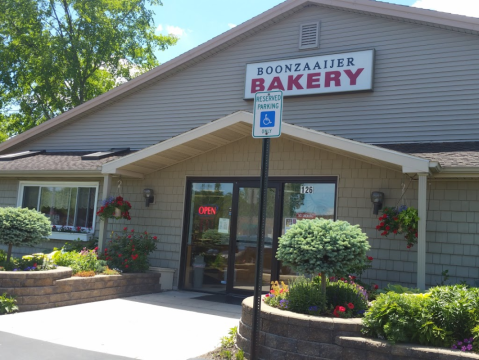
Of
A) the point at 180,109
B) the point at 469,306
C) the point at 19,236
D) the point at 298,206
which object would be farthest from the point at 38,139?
the point at 469,306

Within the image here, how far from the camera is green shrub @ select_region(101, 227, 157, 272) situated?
389 inches

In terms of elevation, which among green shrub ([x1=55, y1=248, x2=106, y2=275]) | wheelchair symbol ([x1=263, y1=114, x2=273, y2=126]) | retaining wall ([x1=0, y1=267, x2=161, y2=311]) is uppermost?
wheelchair symbol ([x1=263, y1=114, x2=273, y2=126])

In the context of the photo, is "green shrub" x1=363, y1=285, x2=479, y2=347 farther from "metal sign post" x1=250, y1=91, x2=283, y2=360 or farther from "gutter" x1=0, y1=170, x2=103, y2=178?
"gutter" x1=0, y1=170, x2=103, y2=178

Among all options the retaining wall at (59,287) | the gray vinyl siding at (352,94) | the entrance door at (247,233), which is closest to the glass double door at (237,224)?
the entrance door at (247,233)

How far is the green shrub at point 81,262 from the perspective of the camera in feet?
29.6

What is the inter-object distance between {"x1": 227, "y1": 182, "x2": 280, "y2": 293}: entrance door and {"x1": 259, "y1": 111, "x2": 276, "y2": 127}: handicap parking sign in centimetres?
462

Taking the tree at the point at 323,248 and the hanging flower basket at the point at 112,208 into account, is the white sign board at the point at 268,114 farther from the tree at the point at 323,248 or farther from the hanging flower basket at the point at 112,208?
the hanging flower basket at the point at 112,208

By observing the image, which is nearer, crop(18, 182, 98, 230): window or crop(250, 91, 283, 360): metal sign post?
crop(250, 91, 283, 360): metal sign post

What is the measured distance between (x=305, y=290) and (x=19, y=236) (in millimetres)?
5095

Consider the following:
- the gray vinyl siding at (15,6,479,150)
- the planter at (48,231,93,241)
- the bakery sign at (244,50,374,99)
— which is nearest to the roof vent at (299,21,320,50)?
the gray vinyl siding at (15,6,479,150)

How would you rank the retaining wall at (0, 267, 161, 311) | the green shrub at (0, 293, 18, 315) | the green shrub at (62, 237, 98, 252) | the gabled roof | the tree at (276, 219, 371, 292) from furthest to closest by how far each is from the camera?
the green shrub at (62, 237, 98, 252)
the retaining wall at (0, 267, 161, 311)
the gabled roof
the green shrub at (0, 293, 18, 315)
the tree at (276, 219, 371, 292)

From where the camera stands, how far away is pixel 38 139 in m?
14.5

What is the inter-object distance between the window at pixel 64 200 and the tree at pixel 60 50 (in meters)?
11.3

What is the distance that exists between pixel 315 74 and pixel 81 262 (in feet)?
20.0
